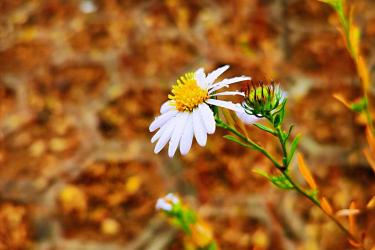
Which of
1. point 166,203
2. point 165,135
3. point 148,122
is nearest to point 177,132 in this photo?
point 165,135

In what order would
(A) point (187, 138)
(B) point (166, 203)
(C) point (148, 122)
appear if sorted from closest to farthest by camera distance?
1. (A) point (187, 138)
2. (B) point (166, 203)
3. (C) point (148, 122)

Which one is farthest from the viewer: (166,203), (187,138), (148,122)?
(148,122)

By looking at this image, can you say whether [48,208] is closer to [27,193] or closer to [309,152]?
[27,193]

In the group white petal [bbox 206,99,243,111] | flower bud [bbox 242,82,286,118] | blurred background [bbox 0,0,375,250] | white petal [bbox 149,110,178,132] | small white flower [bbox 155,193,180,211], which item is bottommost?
flower bud [bbox 242,82,286,118]

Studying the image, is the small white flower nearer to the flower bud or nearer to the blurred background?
the flower bud

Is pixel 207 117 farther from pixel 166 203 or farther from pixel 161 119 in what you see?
pixel 166 203

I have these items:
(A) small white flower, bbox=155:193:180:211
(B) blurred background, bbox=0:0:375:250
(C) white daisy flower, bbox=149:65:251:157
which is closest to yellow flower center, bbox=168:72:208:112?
(C) white daisy flower, bbox=149:65:251:157

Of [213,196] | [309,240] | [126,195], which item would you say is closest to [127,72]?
[126,195]
